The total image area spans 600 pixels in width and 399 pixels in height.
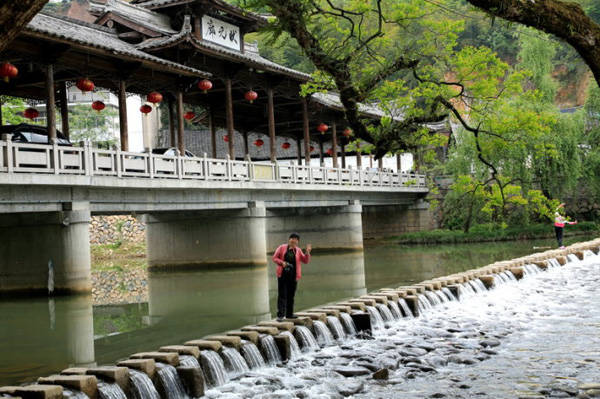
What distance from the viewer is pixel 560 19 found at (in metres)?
5.92

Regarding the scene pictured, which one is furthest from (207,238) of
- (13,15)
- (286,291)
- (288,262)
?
(13,15)

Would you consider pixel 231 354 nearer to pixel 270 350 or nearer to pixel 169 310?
pixel 270 350

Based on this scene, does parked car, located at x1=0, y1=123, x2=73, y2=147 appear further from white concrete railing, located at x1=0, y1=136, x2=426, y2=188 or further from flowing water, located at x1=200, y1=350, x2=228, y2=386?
flowing water, located at x1=200, y1=350, x2=228, y2=386

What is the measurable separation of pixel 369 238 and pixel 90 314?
30.4m

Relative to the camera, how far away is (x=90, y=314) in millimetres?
17016

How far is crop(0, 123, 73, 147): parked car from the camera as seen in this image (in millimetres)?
18953

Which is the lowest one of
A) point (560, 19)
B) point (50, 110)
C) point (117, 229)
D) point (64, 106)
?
point (117, 229)

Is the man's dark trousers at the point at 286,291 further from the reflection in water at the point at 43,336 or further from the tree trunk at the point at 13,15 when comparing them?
the tree trunk at the point at 13,15

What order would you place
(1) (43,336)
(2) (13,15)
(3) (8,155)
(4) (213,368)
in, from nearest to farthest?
(2) (13,15) < (4) (213,368) < (1) (43,336) < (3) (8,155)

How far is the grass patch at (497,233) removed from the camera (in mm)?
38750

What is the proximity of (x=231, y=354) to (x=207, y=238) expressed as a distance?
58.9ft

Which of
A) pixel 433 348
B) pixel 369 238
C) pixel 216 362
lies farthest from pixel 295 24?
pixel 369 238

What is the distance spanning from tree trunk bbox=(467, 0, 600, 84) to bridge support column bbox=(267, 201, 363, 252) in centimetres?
2904

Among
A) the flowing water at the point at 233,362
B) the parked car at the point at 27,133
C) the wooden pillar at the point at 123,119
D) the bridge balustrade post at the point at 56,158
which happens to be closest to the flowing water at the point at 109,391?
the flowing water at the point at 233,362
